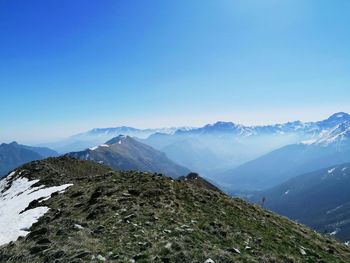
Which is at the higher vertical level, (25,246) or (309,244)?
(25,246)

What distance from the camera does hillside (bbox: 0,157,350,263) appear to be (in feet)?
53.0

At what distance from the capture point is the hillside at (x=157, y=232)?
1614cm

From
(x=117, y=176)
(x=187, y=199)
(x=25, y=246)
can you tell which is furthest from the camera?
(x=117, y=176)

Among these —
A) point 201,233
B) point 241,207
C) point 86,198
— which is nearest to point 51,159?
point 86,198

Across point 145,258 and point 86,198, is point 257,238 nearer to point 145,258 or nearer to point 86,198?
point 145,258

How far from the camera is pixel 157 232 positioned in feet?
61.8

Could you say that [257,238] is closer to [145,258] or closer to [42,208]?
[145,258]

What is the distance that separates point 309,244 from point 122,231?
40.5 ft

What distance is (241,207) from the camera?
27.9 m

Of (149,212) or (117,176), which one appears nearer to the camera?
(149,212)

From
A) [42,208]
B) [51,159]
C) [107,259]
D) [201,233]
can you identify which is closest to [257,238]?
[201,233]

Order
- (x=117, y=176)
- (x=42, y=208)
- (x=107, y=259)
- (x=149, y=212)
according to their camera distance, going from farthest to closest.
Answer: (x=117, y=176) → (x=42, y=208) → (x=149, y=212) → (x=107, y=259)

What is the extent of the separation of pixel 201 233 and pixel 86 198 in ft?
39.5

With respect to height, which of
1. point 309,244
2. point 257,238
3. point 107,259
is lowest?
point 309,244
